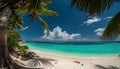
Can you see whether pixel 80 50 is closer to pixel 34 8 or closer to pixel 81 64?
pixel 81 64

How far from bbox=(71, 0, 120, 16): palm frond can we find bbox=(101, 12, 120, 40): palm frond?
1.04 meters

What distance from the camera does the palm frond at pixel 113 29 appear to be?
24.5 feet

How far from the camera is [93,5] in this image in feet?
21.0

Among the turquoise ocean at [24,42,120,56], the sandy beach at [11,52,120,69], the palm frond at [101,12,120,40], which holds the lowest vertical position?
the sandy beach at [11,52,120,69]

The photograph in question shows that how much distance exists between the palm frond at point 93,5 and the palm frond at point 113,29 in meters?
1.04

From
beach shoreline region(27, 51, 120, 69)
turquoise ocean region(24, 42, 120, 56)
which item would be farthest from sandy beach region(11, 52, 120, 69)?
turquoise ocean region(24, 42, 120, 56)

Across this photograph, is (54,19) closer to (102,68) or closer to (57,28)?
(57,28)

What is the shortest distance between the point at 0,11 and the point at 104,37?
367 cm

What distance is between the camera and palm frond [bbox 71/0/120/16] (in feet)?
21.0

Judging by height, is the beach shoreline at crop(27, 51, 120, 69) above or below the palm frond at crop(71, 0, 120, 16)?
below

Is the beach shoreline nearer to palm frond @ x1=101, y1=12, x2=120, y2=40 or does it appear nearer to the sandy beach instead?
the sandy beach

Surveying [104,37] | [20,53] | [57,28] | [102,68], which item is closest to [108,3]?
[104,37]

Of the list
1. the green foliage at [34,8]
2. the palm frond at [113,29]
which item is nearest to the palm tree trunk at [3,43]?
the green foliage at [34,8]

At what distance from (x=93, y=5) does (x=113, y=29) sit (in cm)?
163
